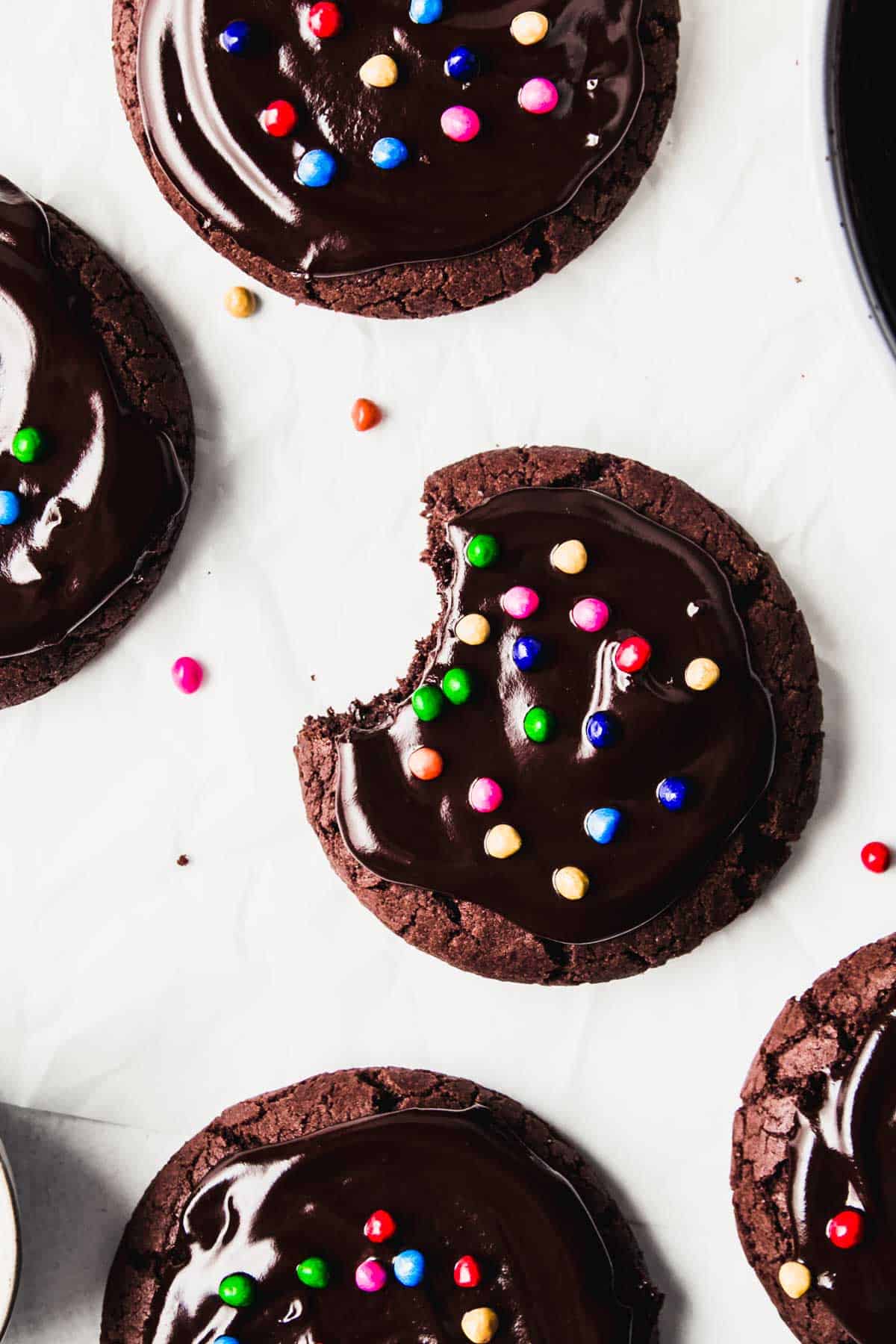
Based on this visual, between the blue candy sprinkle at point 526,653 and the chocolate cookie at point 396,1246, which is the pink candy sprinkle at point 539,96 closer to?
the blue candy sprinkle at point 526,653

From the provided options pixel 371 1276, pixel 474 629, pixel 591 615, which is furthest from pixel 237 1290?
pixel 591 615

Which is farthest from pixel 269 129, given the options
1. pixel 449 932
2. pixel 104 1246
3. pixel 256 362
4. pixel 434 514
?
A: pixel 104 1246

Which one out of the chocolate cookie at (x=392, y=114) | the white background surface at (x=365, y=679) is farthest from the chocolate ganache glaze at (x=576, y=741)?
the chocolate cookie at (x=392, y=114)

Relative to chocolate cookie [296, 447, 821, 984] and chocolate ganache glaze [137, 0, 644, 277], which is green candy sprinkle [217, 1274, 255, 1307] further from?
chocolate ganache glaze [137, 0, 644, 277]

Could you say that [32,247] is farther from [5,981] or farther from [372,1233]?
[372,1233]

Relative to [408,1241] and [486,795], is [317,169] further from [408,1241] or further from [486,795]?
[408,1241]

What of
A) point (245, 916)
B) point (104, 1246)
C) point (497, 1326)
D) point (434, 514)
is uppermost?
point (434, 514)

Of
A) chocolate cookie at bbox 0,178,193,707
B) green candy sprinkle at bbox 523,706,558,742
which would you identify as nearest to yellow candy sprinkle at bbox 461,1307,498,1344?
green candy sprinkle at bbox 523,706,558,742
